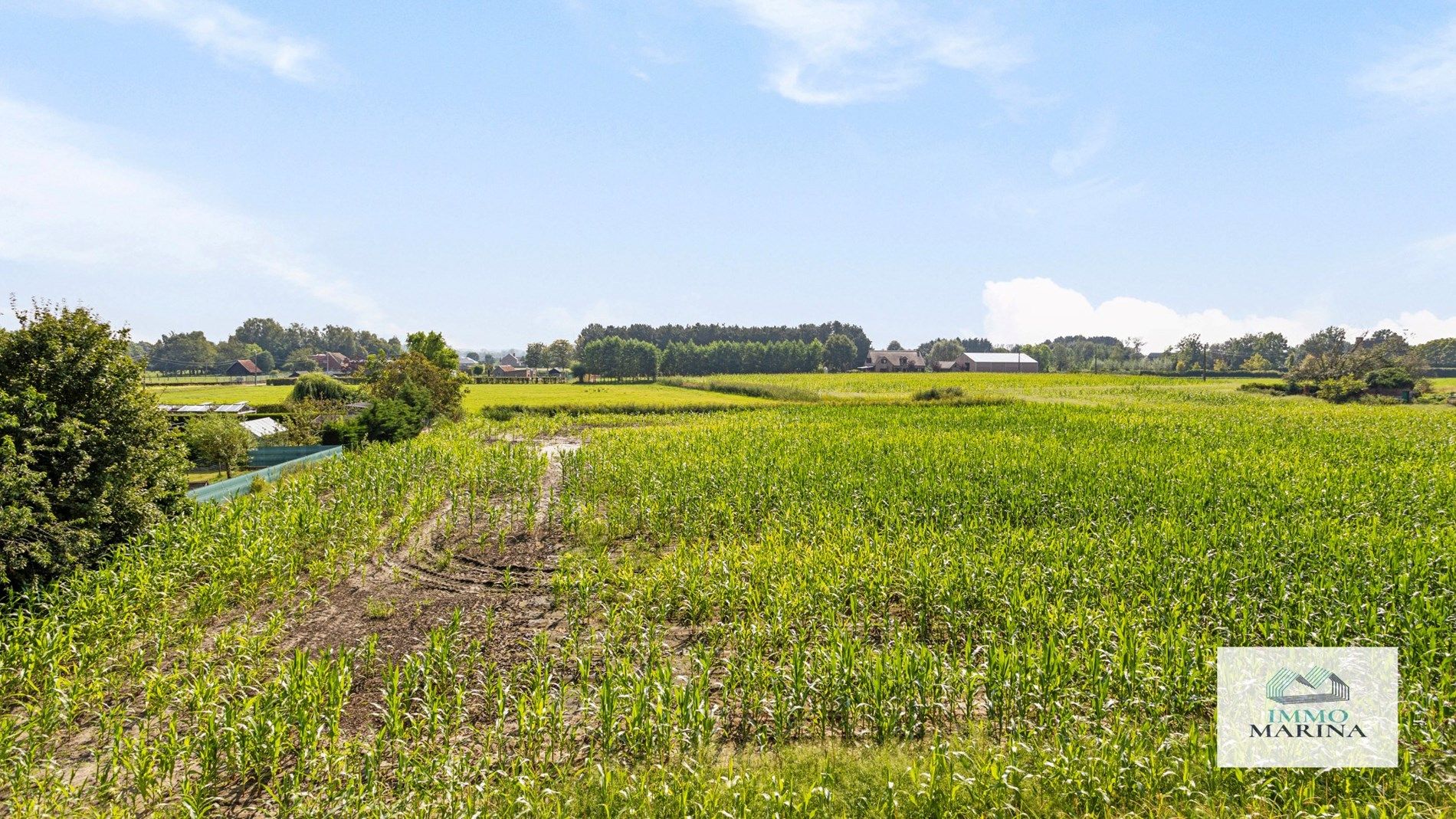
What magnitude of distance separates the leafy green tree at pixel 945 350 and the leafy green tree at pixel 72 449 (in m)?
175

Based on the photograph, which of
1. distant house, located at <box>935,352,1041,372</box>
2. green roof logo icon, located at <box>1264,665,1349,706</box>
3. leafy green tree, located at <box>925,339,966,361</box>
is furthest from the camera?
leafy green tree, located at <box>925,339,966,361</box>

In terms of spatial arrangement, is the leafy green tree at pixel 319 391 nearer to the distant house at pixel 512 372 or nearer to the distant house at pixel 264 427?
the distant house at pixel 264 427

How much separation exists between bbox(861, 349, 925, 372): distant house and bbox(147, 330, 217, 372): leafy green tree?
526 ft

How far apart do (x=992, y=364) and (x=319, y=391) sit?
4954 inches

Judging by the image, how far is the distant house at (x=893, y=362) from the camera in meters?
146

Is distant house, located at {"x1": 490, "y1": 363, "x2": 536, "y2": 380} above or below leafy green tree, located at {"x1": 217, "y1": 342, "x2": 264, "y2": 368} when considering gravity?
below

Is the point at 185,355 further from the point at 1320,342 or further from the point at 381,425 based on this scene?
the point at 1320,342

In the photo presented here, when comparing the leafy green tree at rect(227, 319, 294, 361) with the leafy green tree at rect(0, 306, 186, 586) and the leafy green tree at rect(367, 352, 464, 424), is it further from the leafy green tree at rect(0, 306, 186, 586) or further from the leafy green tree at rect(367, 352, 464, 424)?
the leafy green tree at rect(0, 306, 186, 586)

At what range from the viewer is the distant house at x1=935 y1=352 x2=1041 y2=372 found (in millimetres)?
133875

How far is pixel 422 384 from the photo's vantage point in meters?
38.5

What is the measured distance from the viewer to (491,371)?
13175cm

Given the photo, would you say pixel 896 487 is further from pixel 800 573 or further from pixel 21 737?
pixel 21 737

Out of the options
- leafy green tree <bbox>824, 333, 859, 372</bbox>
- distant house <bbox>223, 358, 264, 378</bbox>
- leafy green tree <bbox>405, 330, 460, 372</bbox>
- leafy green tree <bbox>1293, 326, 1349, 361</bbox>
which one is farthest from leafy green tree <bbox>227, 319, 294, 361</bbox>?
leafy green tree <bbox>1293, 326, 1349, 361</bbox>

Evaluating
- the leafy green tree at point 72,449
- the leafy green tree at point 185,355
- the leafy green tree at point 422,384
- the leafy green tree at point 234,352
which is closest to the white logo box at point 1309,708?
the leafy green tree at point 72,449
